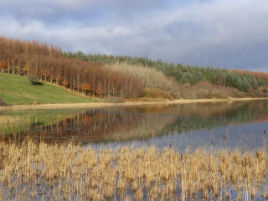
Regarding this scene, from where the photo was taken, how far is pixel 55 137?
26.9m

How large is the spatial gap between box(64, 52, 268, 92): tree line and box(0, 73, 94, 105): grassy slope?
183ft

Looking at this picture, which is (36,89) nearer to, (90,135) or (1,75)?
(1,75)

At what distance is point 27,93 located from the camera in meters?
82.5

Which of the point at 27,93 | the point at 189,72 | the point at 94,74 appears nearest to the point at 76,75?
the point at 94,74

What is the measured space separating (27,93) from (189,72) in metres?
101

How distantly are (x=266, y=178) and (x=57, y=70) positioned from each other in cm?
10192

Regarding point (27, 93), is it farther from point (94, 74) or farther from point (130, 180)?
point (130, 180)

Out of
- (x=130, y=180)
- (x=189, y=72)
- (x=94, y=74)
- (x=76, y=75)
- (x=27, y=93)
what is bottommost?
(x=27, y=93)

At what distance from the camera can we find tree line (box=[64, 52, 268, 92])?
153 meters

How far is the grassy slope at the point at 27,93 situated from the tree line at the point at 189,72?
5579 cm

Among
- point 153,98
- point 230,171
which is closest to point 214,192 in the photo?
point 230,171

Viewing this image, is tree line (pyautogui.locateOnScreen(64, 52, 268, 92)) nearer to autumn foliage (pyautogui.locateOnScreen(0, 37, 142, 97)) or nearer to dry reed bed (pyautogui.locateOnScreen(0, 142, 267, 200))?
autumn foliage (pyautogui.locateOnScreen(0, 37, 142, 97))

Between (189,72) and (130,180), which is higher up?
(189,72)

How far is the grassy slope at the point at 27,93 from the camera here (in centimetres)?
7269
